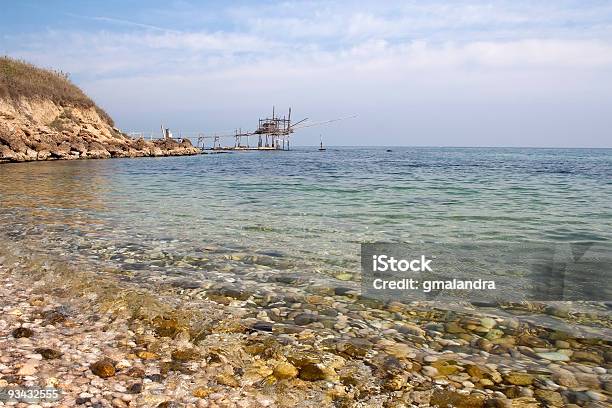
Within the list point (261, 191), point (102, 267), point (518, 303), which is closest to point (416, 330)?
point (518, 303)

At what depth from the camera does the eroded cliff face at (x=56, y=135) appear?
41.2 meters

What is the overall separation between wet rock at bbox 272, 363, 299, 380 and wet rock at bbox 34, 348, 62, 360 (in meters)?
1.91

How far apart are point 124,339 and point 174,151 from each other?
69128 millimetres

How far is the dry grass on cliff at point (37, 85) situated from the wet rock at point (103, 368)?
5542cm

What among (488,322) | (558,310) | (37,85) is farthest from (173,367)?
(37,85)

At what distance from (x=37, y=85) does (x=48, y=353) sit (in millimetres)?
60991

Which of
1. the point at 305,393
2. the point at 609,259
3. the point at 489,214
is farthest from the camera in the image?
the point at 489,214

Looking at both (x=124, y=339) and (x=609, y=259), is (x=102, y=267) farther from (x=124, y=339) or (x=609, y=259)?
(x=609, y=259)

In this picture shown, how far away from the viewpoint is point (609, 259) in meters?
7.84

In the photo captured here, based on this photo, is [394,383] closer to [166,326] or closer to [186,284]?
[166,326]

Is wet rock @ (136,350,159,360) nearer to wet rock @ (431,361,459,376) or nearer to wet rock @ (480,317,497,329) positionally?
wet rock @ (431,361,459,376)

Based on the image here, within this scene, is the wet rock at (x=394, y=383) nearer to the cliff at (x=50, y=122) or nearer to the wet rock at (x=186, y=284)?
the wet rock at (x=186, y=284)

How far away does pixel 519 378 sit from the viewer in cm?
372


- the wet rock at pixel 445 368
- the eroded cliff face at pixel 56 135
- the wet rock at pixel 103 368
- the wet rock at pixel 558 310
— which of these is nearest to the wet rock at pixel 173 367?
the wet rock at pixel 103 368
